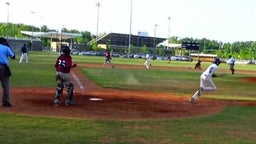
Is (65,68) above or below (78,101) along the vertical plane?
above

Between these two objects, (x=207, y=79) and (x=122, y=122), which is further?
(x=207, y=79)

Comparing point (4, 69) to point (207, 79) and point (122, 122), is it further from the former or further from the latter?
point (207, 79)

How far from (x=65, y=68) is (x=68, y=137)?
4.85m

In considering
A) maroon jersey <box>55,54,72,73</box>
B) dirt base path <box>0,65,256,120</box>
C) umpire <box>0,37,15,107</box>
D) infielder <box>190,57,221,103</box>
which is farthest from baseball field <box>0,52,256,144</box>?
maroon jersey <box>55,54,72,73</box>

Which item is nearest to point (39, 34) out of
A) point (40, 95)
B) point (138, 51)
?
point (138, 51)

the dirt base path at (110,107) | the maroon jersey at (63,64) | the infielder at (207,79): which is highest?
the maroon jersey at (63,64)

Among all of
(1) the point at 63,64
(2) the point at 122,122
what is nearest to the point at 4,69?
(1) the point at 63,64

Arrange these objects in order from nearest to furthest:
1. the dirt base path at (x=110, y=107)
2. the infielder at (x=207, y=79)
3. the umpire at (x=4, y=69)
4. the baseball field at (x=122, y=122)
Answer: the baseball field at (x=122, y=122), the dirt base path at (x=110, y=107), the umpire at (x=4, y=69), the infielder at (x=207, y=79)

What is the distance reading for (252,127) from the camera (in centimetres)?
1148

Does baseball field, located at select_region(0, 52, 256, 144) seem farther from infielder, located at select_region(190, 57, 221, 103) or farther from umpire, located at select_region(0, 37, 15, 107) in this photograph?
infielder, located at select_region(190, 57, 221, 103)

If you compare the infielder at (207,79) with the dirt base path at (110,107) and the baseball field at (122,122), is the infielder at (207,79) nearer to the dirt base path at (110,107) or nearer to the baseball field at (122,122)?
the dirt base path at (110,107)

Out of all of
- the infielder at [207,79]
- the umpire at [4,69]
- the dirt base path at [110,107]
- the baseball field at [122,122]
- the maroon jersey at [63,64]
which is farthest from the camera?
the infielder at [207,79]

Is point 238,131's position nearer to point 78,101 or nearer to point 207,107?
point 207,107

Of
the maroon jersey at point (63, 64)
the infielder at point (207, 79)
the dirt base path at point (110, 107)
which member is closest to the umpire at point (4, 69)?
the dirt base path at point (110, 107)
